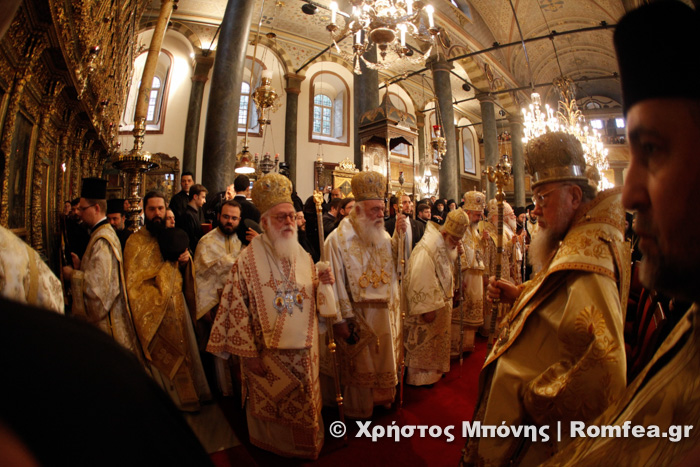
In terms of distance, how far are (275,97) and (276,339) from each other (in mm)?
7363

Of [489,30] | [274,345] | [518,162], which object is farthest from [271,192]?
[489,30]

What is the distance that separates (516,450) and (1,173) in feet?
11.6

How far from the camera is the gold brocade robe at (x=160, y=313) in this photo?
3170 millimetres

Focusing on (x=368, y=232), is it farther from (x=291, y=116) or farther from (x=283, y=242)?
(x=291, y=116)

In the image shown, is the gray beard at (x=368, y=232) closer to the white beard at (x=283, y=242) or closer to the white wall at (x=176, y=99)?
the white beard at (x=283, y=242)

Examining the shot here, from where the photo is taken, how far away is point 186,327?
11.4ft

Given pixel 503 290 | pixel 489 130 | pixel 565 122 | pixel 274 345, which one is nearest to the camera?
pixel 503 290

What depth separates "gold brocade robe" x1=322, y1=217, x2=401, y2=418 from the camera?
3.19 meters

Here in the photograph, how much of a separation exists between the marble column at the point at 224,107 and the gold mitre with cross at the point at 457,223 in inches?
144

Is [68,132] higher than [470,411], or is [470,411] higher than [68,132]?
[68,132]

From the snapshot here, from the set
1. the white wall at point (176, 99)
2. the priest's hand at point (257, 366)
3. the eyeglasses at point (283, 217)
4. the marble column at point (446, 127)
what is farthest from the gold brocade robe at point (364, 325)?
the white wall at point (176, 99)

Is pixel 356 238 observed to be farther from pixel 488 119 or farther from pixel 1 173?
pixel 488 119

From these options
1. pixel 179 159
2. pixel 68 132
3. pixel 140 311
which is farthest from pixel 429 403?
pixel 179 159

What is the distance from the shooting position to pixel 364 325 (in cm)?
322
